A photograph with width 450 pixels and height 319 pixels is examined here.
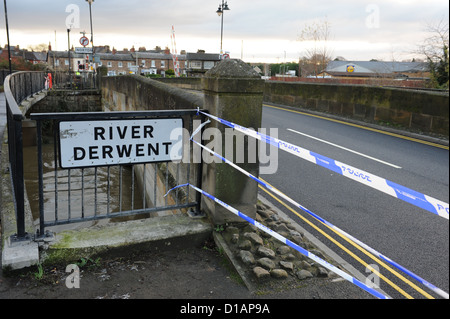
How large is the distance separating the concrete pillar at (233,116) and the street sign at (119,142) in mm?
427

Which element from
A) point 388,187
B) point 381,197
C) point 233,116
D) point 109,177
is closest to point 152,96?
point 109,177

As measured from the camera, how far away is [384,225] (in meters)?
5.32

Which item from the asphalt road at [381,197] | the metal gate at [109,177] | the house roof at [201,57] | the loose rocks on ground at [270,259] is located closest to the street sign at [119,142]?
the metal gate at [109,177]

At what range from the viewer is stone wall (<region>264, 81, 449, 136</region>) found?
1215cm

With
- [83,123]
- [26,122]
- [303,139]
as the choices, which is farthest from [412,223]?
[26,122]

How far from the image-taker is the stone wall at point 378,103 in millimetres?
12148

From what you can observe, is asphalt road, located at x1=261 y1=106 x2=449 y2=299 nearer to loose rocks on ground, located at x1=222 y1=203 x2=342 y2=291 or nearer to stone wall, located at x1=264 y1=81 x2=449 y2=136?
loose rocks on ground, located at x1=222 y1=203 x2=342 y2=291

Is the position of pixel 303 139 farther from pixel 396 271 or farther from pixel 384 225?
A: pixel 396 271

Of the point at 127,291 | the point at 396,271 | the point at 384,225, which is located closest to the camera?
the point at 127,291

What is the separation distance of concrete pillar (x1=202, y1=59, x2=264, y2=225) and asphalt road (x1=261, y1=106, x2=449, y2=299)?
4.85 feet

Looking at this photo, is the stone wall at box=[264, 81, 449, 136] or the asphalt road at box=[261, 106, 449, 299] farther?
the stone wall at box=[264, 81, 449, 136]

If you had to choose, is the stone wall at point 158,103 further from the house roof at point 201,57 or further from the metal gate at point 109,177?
the house roof at point 201,57

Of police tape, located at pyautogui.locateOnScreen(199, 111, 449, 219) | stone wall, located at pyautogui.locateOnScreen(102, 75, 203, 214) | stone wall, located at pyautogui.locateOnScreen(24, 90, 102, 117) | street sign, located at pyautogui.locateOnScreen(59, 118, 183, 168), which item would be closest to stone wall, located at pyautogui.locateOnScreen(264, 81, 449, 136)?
stone wall, located at pyautogui.locateOnScreen(102, 75, 203, 214)
